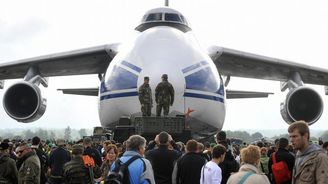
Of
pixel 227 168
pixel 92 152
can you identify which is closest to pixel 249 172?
pixel 227 168

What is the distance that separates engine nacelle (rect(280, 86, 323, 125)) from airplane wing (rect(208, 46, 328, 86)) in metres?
1.93

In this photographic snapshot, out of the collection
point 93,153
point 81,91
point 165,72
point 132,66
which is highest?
point 81,91

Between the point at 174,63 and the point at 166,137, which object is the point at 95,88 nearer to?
the point at 174,63

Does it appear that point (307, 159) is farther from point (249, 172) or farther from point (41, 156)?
point (41, 156)

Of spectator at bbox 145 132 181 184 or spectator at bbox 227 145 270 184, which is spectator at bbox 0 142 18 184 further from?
spectator at bbox 227 145 270 184

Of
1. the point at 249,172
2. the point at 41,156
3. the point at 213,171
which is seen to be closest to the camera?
the point at 249,172

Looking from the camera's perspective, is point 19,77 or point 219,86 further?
point 19,77

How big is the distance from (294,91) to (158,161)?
7.73 metres

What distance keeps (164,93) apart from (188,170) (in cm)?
429

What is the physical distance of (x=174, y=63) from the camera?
433 inches

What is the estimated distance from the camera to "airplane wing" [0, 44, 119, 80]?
14.6 metres

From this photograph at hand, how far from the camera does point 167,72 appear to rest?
10688mm

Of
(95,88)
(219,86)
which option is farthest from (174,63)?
(95,88)

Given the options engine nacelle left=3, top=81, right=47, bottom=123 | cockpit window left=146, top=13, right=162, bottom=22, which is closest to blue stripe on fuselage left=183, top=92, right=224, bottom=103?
cockpit window left=146, top=13, right=162, bottom=22
